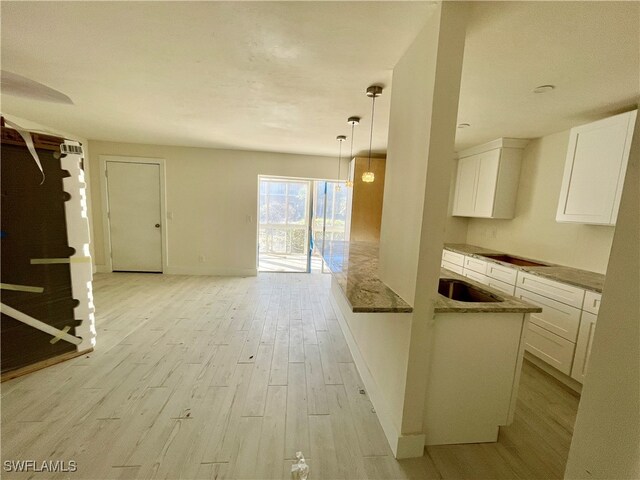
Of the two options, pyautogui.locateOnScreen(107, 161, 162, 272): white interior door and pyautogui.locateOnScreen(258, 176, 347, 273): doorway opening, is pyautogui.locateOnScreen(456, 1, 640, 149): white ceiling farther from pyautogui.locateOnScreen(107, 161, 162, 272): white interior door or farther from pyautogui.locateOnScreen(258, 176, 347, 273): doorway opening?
pyautogui.locateOnScreen(107, 161, 162, 272): white interior door

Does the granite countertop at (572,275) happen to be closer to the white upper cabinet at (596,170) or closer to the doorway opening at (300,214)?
the white upper cabinet at (596,170)

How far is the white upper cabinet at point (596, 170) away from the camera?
2027 millimetres

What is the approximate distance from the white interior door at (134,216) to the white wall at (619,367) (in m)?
5.36

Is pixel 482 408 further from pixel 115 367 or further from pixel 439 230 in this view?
pixel 115 367

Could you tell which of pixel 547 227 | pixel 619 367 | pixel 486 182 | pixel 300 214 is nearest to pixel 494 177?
pixel 486 182

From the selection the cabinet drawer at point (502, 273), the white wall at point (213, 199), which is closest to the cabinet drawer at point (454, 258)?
the cabinet drawer at point (502, 273)

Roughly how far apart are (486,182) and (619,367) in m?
3.70

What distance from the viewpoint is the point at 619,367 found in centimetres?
39

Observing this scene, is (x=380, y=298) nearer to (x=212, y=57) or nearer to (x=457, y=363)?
(x=457, y=363)

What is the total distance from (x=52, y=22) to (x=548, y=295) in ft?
13.3

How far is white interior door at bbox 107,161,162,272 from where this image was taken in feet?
14.5

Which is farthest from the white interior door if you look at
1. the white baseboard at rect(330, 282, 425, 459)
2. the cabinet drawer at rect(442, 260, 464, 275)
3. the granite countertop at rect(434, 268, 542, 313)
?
the cabinet drawer at rect(442, 260, 464, 275)

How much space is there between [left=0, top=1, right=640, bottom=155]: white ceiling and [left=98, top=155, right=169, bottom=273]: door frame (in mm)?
1540

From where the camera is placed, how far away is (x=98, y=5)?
1.28 meters
